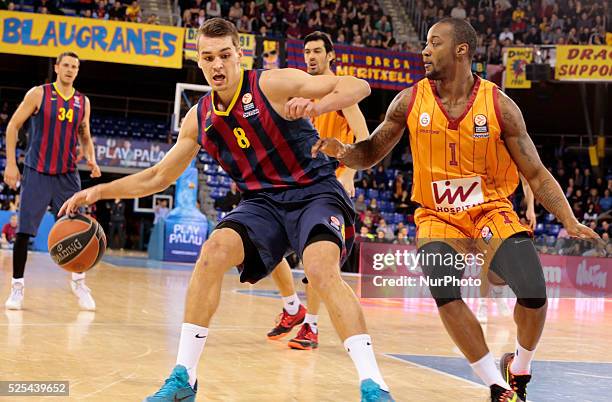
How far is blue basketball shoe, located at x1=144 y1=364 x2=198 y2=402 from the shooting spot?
343cm

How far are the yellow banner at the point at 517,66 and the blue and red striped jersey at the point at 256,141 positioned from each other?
712 inches

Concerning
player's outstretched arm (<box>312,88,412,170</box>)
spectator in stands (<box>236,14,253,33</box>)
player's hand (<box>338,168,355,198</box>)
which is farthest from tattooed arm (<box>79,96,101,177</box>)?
spectator in stands (<box>236,14,253,33</box>)

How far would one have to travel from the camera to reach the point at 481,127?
3.83m

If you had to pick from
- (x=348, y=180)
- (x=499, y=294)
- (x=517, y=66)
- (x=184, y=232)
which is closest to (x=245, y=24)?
(x=517, y=66)

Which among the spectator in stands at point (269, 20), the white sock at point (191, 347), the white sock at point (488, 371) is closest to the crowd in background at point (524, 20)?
the spectator in stands at point (269, 20)

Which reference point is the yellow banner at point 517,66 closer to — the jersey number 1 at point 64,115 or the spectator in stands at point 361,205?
the spectator in stands at point 361,205

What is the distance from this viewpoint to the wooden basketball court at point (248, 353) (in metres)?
4.14

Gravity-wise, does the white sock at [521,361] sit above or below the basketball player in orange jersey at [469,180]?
below

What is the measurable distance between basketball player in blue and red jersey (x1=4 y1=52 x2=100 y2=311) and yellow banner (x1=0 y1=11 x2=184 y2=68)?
12.5 m

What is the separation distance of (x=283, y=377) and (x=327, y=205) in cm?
112

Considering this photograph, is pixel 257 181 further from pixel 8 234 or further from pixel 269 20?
pixel 269 20

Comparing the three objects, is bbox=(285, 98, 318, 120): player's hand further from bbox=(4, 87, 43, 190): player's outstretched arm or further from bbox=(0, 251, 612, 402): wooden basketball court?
bbox=(4, 87, 43, 190): player's outstretched arm

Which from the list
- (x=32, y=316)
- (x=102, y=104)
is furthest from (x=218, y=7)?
(x=32, y=316)

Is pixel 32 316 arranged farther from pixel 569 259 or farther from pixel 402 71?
pixel 402 71
